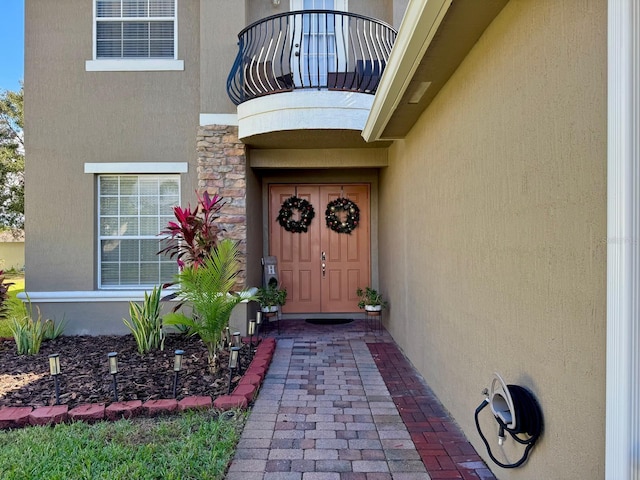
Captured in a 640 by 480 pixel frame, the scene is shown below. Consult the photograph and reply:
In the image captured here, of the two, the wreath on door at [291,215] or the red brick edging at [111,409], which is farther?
the wreath on door at [291,215]

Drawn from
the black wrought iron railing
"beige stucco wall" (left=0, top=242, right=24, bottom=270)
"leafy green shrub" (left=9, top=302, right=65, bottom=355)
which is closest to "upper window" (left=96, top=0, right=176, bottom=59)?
the black wrought iron railing

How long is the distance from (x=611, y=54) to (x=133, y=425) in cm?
375

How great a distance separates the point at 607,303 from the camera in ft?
4.49

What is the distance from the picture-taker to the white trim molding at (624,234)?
1.24m

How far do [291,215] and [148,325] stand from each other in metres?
3.28

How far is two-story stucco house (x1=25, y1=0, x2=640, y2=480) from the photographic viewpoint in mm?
1521

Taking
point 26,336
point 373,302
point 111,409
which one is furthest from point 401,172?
point 26,336

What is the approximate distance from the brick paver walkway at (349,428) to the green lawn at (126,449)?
0.19 metres

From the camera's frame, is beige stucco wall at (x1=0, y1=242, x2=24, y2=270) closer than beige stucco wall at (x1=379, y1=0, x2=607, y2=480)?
No

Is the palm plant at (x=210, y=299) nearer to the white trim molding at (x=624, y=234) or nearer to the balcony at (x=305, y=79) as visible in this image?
the balcony at (x=305, y=79)

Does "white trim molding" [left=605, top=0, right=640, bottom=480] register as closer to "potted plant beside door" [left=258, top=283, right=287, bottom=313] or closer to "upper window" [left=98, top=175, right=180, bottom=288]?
"potted plant beside door" [left=258, top=283, right=287, bottom=313]

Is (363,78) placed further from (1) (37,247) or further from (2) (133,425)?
(1) (37,247)

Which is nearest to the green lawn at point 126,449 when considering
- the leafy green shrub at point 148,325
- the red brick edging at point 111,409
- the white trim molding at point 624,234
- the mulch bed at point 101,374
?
the red brick edging at point 111,409

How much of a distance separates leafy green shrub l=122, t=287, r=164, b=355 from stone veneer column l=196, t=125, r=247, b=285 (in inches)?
48.2
